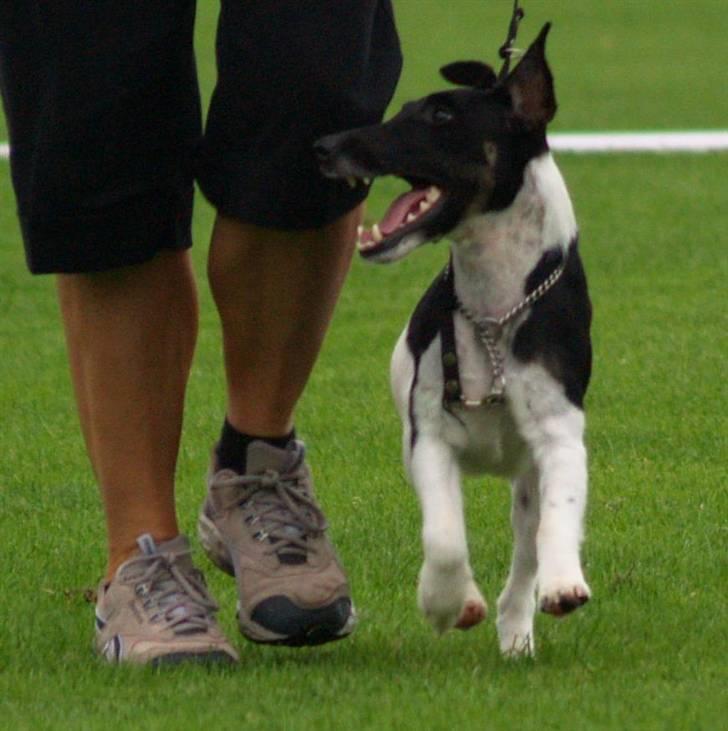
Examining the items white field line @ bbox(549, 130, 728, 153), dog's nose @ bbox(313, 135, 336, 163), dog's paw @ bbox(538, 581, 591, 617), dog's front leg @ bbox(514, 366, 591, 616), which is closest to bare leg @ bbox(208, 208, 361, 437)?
dog's nose @ bbox(313, 135, 336, 163)

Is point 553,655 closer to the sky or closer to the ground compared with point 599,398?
closer to the sky

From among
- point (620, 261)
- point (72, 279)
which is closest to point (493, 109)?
point (72, 279)

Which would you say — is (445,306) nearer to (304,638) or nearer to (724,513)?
(304,638)

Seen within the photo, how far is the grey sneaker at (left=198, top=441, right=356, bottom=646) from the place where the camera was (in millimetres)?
4816

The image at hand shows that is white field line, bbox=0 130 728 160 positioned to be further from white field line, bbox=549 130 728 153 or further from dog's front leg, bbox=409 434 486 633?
dog's front leg, bbox=409 434 486 633

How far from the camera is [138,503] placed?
4934mm

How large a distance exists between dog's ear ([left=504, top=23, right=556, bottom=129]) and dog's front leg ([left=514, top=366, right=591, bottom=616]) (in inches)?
19.3

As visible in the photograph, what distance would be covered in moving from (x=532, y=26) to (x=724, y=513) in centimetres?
2115

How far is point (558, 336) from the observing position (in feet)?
15.6

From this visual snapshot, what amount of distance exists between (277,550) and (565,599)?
2.41ft

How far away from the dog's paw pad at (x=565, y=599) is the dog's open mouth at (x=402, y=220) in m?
0.71

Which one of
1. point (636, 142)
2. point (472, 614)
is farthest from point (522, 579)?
point (636, 142)

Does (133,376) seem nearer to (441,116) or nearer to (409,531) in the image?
(441,116)

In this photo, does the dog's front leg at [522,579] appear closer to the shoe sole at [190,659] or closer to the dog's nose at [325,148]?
the shoe sole at [190,659]
